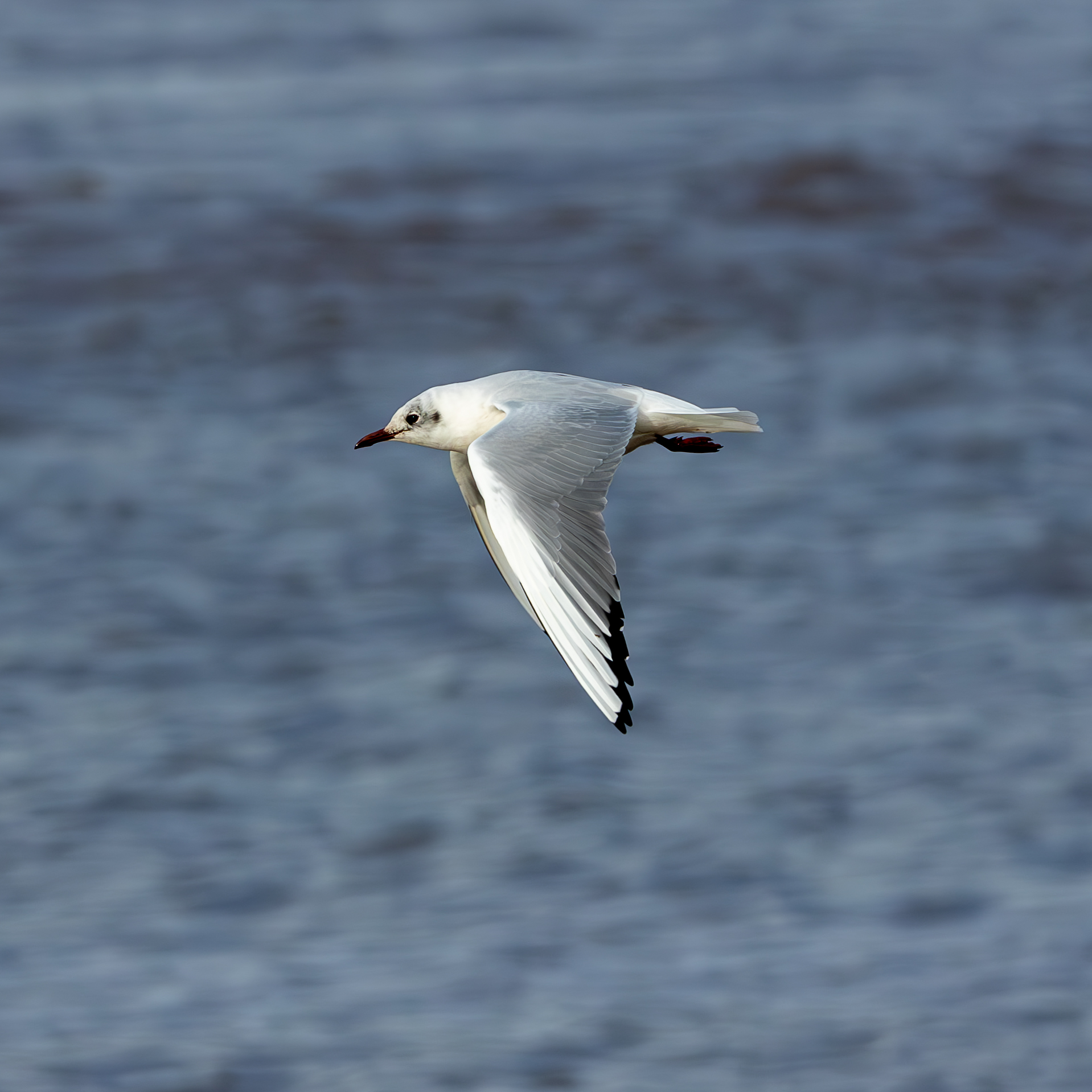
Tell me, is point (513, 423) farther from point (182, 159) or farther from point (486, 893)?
point (182, 159)

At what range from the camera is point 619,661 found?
4035mm

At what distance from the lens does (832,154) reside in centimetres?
1349

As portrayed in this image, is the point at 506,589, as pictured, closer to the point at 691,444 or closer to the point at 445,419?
the point at 691,444

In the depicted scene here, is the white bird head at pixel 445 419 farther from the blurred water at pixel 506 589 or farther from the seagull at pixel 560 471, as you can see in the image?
the blurred water at pixel 506 589

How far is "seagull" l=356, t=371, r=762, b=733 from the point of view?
4.11 meters

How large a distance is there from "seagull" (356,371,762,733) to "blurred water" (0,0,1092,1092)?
2.32 m

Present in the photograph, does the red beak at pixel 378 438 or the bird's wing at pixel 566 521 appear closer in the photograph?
the bird's wing at pixel 566 521

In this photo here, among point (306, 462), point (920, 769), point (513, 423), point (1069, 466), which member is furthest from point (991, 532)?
point (513, 423)

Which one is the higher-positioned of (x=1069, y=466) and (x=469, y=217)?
(x=469, y=217)

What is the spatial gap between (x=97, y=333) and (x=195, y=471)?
1.83 metres

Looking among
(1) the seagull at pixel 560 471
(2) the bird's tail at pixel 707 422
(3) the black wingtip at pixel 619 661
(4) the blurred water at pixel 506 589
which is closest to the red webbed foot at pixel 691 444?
(1) the seagull at pixel 560 471

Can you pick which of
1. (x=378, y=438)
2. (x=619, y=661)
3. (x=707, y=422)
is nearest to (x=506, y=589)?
(x=378, y=438)

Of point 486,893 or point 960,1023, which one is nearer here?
point 960,1023

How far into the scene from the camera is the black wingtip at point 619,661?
399cm
